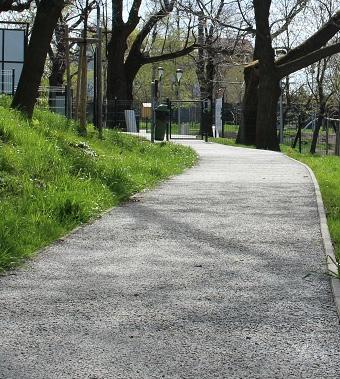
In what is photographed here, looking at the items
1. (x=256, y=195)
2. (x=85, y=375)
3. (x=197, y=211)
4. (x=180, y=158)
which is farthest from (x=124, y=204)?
(x=180, y=158)

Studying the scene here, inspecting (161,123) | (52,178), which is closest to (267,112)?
(161,123)

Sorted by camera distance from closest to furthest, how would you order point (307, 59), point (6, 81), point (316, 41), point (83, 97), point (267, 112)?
1. point (83, 97)
2. point (307, 59)
3. point (316, 41)
4. point (267, 112)
5. point (6, 81)

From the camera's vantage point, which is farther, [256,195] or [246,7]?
[246,7]

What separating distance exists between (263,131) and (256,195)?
1661 cm

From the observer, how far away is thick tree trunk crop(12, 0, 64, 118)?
1476 centimetres

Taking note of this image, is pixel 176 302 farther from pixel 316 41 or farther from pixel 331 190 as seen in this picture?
pixel 316 41

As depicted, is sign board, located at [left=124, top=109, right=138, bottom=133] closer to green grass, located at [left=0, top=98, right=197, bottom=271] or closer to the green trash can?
the green trash can

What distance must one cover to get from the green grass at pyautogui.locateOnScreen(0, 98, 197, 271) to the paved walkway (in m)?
0.31

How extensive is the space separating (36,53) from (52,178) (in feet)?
17.9

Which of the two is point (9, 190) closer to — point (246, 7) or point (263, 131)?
point (263, 131)

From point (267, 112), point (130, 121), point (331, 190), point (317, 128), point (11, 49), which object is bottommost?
point (331, 190)

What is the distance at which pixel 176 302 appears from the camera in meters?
5.16

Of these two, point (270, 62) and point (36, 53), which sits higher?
point (270, 62)

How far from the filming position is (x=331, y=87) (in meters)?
41.5
